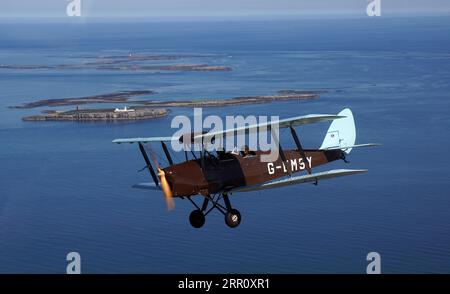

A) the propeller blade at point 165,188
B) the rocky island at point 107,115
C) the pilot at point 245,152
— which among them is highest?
the rocky island at point 107,115

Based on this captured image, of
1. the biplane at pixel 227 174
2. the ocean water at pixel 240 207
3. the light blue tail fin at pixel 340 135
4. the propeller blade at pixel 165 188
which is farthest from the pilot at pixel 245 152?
the ocean water at pixel 240 207

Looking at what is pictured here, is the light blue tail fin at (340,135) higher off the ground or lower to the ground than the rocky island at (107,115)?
lower

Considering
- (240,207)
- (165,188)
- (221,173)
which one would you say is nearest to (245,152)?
(221,173)

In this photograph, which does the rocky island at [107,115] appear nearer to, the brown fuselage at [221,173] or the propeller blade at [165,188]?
the brown fuselage at [221,173]

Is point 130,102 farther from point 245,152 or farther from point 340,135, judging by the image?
point 245,152

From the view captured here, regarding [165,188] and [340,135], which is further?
[340,135]

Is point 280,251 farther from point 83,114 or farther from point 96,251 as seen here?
point 83,114

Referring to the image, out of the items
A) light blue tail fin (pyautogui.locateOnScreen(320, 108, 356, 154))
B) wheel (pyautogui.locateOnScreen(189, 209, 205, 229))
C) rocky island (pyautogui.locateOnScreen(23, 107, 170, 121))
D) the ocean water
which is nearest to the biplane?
wheel (pyautogui.locateOnScreen(189, 209, 205, 229))

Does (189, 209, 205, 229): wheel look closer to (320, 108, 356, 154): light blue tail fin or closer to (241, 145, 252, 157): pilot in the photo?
(241, 145, 252, 157): pilot
